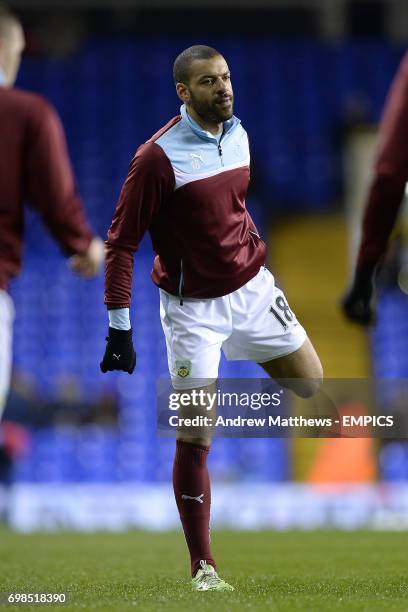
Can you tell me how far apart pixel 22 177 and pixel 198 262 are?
3.13 feet

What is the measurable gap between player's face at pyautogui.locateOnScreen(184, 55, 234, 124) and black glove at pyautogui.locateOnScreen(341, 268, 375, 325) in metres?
1.34

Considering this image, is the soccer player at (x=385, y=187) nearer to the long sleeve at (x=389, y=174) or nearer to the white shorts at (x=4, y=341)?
the long sleeve at (x=389, y=174)

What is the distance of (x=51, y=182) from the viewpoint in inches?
150

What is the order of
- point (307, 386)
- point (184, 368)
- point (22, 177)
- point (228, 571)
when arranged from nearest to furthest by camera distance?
point (22, 177) → point (184, 368) → point (307, 386) → point (228, 571)

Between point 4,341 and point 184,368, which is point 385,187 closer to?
point 4,341

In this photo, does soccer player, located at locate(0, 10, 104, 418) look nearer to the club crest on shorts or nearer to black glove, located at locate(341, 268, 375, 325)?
the club crest on shorts

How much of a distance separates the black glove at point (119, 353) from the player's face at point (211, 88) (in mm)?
950

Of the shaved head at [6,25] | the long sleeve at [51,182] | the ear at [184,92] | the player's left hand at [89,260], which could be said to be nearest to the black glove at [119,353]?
the player's left hand at [89,260]

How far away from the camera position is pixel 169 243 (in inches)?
181

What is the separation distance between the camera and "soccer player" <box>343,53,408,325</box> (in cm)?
295

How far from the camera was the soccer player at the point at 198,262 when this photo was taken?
14.5 feet

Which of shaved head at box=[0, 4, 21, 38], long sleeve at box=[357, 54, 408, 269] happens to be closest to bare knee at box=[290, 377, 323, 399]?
long sleeve at box=[357, 54, 408, 269]

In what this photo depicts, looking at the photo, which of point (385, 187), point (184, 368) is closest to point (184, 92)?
point (184, 368)

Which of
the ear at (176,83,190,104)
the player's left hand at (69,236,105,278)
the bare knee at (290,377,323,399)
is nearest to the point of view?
the player's left hand at (69,236,105,278)
